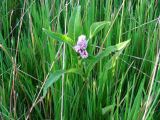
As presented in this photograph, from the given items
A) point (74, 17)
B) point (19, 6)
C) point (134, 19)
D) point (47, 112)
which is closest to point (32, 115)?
point (47, 112)

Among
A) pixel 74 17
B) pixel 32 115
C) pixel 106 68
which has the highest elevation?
pixel 74 17

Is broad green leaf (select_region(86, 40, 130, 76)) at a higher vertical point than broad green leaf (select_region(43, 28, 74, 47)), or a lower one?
lower

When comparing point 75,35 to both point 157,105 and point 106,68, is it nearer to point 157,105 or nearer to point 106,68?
point 106,68

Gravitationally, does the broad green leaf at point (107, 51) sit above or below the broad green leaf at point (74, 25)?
below

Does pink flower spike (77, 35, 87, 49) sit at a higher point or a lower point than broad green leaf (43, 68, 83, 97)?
higher

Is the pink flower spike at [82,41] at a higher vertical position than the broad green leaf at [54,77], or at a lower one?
higher

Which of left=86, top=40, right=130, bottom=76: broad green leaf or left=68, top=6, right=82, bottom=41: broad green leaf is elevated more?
left=68, top=6, right=82, bottom=41: broad green leaf

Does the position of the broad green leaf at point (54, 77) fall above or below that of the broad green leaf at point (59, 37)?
below

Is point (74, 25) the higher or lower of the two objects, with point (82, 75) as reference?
higher
